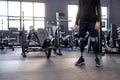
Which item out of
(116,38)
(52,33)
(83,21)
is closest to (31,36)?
(52,33)

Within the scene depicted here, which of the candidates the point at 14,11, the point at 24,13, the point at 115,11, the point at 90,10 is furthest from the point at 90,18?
the point at 115,11

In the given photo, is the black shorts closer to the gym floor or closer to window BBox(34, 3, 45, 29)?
the gym floor

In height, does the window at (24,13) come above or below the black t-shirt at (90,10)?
above

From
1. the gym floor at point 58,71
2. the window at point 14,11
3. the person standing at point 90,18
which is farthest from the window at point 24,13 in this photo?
the person standing at point 90,18

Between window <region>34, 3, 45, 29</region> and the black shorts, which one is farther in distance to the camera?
window <region>34, 3, 45, 29</region>

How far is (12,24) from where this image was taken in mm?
14305

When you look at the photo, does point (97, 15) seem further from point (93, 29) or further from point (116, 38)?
point (116, 38)

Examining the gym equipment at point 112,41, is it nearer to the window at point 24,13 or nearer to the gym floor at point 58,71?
the gym floor at point 58,71

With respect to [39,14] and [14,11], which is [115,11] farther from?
[14,11]

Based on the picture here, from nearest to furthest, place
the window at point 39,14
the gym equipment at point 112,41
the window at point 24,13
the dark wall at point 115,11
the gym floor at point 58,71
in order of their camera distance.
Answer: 1. the gym floor at point 58,71
2. the gym equipment at point 112,41
3. the window at point 24,13
4. the window at point 39,14
5. the dark wall at point 115,11

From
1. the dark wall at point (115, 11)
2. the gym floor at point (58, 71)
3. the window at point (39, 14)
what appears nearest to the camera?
the gym floor at point (58, 71)

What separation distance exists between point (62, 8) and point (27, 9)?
7.31 feet

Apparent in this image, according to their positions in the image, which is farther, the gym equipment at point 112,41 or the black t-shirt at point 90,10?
the gym equipment at point 112,41

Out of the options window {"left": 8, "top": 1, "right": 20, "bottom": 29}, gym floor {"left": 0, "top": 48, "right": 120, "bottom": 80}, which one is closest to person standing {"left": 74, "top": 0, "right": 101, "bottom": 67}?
gym floor {"left": 0, "top": 48, "right": 120, "bottom": 80}
